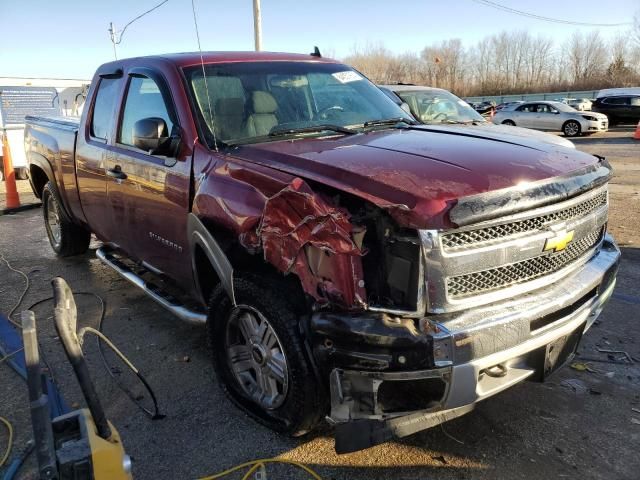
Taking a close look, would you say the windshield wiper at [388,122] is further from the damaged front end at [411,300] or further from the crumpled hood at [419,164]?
the damaged front end at [411,300]

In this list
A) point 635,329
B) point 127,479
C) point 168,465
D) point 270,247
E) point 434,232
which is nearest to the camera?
point 127,479

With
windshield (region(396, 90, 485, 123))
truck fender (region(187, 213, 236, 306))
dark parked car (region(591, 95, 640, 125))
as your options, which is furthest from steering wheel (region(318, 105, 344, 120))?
dark parked car (region(591, 95, 640, 125))

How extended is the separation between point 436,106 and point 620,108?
19445 millimetres

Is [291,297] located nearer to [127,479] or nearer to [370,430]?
[370,430]

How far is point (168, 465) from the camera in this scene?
2.81 meters

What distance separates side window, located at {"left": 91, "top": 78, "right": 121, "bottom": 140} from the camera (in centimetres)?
449

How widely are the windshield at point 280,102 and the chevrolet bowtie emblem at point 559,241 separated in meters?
1.46

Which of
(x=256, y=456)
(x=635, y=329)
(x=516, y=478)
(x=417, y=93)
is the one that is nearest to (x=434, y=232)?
(x=516, y=478)

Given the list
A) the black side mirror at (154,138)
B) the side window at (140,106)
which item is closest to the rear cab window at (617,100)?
the side window at (140,106)

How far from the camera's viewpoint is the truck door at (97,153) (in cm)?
446

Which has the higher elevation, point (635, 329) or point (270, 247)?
point (270, 247)

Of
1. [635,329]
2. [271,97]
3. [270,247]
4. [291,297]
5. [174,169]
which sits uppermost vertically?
[271,97]

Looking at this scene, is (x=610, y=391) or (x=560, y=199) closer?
(x=560, y=199)

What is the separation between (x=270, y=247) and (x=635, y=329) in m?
3.20
